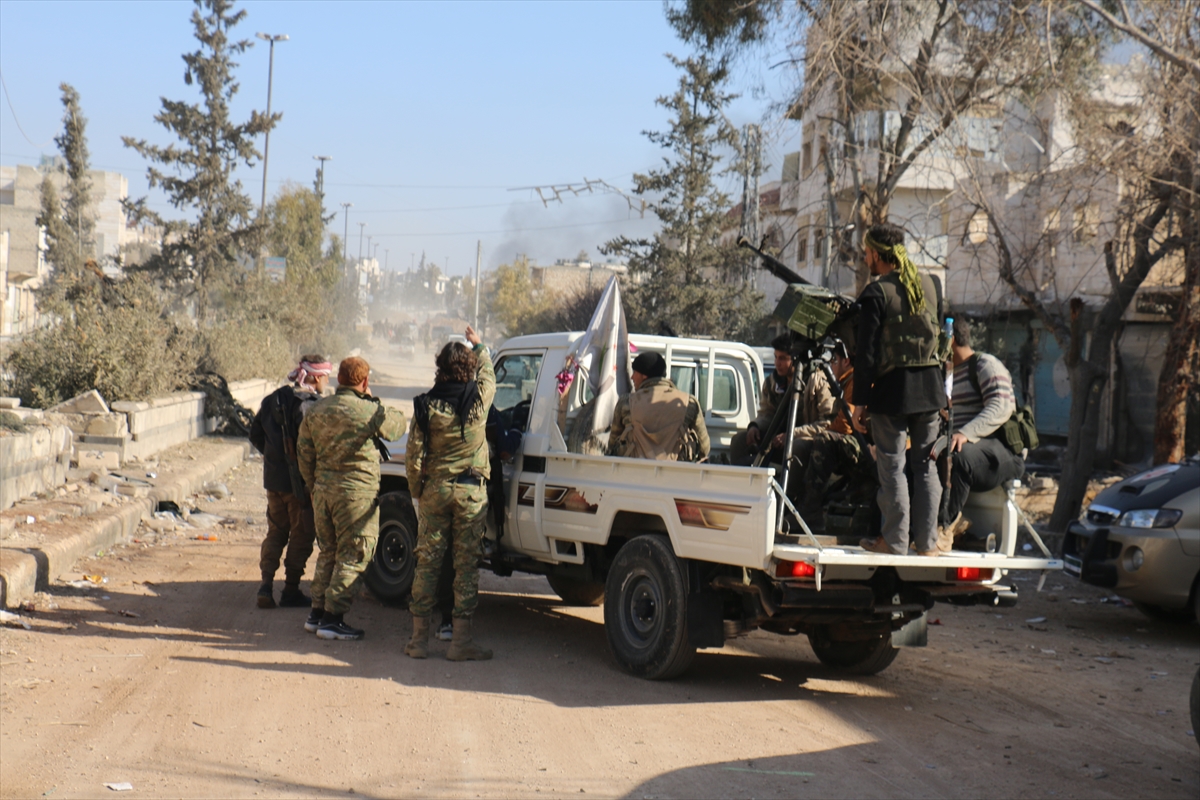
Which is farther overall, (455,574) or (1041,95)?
(1041,95)

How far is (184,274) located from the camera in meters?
31.3

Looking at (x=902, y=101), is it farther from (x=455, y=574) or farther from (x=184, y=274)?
(x=184, y=274)

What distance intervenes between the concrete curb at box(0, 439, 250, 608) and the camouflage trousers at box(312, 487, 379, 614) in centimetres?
225

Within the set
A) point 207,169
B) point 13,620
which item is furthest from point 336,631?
point 207,169

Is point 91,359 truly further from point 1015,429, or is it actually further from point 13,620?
point 1015,429

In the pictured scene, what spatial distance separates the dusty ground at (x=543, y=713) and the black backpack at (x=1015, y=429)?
1562 mm

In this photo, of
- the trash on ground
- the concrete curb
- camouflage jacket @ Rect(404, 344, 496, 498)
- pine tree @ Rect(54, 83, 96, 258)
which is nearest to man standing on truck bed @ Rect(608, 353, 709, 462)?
camouflage jacket @ Rect(404, 344, 496, 498)

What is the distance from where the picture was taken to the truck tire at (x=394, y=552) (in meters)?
8.72

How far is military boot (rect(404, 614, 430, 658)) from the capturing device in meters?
7.22

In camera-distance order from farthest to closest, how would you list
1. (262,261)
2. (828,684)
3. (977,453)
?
(262,261)
(828,684)
(977,453)

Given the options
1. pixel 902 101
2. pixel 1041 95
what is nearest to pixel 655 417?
pixel 1041 95

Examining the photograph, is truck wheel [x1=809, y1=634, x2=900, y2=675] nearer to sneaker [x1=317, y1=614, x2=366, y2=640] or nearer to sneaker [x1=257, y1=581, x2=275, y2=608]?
sneaker [x1=317, y1=614, x2=366, y2=640]

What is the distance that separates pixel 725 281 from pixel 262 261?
14612mm

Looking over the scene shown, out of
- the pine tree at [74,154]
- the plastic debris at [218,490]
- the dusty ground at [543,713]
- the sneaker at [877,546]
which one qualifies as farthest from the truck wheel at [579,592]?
the pine tree at [74,154]
